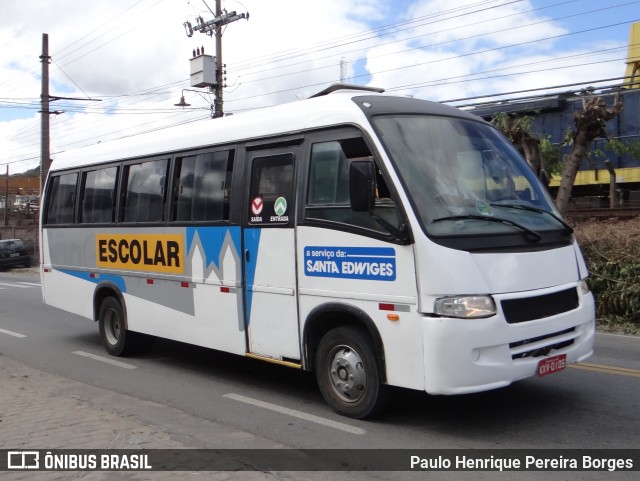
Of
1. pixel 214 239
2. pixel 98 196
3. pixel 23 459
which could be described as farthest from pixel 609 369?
pixel 98 196

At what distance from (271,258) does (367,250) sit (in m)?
1.34

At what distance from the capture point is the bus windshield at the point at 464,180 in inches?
220

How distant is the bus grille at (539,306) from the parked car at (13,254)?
3214 centimetres

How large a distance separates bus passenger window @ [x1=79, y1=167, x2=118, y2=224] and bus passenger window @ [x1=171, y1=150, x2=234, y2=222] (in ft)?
5.56

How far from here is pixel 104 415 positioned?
633 centimetres

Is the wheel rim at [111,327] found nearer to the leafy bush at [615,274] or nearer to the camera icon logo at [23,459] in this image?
the camera icon logo at [23,459]

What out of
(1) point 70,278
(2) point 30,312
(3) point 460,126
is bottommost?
(2) point 30,312

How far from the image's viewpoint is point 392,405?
6.54 meters

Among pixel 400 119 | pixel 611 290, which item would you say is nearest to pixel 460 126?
pixel 400 119

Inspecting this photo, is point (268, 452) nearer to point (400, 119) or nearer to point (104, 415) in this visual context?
point (104, 415)

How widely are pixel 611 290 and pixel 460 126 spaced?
6.87 m

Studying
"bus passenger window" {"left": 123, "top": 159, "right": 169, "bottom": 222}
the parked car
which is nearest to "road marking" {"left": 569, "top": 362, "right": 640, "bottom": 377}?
"bus passenger window" {"left": 123, "top": 159, "right": 169, "bottom": 222}

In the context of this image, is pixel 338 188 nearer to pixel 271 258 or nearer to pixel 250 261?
pixel 271 258

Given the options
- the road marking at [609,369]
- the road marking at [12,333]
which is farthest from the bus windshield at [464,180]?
the road marking at [12,333]
